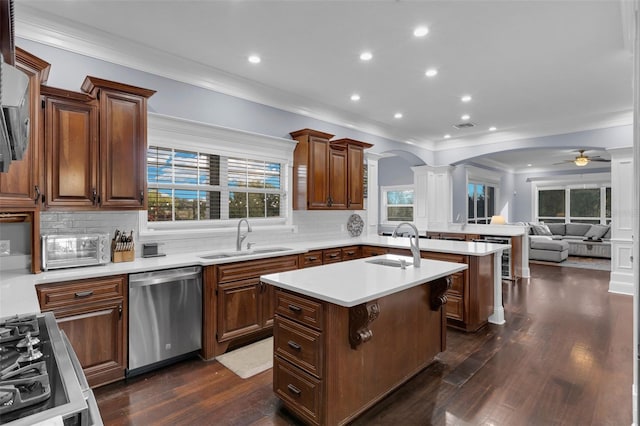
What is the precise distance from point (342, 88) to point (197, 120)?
1.92 meters

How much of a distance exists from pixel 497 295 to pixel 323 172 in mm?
2744

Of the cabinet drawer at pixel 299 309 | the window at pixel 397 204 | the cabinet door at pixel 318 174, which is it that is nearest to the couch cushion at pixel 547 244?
the window at pixel 397 204

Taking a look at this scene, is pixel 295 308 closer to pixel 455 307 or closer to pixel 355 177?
pixel 455 307

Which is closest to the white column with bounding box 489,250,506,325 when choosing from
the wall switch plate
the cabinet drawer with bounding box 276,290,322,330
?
the cabinet drawer with bounding box 276,290,322,330

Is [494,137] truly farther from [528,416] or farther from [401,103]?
[528,416]

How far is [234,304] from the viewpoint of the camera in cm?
322

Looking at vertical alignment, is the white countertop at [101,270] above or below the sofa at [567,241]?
above

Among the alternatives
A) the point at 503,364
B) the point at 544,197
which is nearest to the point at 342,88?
the point at 503,364

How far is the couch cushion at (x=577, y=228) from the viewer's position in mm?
9984

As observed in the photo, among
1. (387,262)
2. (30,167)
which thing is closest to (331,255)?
(387,262)

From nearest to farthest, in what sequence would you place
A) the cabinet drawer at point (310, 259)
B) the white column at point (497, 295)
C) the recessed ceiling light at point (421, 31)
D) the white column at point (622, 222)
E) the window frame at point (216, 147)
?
the recessed ceiling light at point (421, 31)
the window frame at point (216, 147)
the cabinet drawer at point (310, 259)
the white column at point (497, 295)
the white column at point (622, 222)

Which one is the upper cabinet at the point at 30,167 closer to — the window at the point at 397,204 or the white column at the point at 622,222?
the white column at the point at 622,222

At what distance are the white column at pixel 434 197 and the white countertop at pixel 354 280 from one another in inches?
204

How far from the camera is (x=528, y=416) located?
88.1 inches
